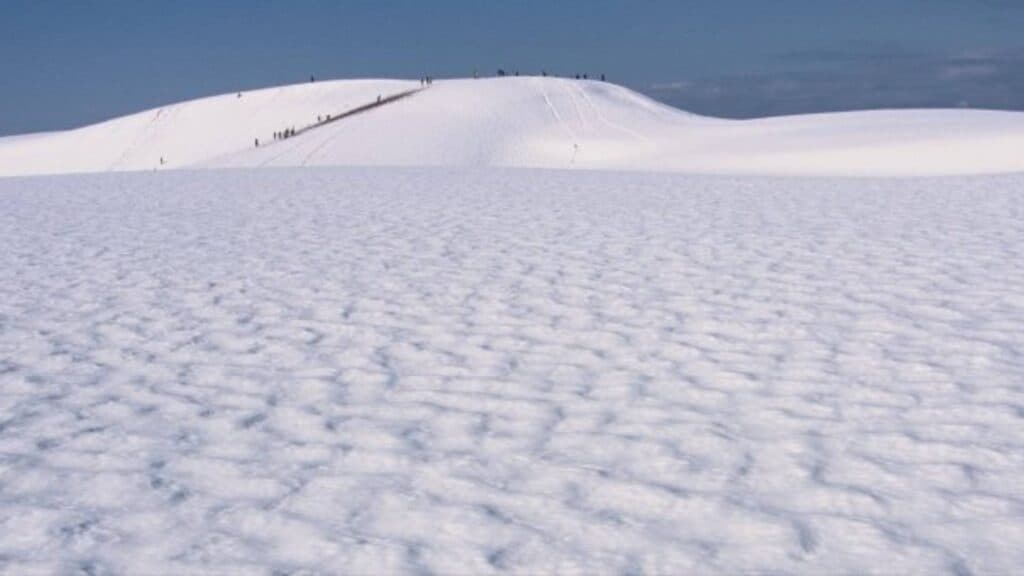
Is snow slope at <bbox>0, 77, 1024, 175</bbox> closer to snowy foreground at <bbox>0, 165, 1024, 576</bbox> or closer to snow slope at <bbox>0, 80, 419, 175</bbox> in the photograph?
snow slope at <bbox>0, 80, 419, 175</bbox>

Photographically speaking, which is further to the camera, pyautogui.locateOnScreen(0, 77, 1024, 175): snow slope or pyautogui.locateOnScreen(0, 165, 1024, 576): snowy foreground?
pyautogui.locateOnScreen(0, 77, 1024, 175): snow slope

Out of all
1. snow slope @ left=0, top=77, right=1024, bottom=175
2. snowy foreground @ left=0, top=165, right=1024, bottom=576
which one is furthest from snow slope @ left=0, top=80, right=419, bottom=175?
snowy foreground @ left=0, top=165, right=1024, bottom=576

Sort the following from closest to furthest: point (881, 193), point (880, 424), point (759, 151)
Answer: point (880, 424) → point (881, 193) → point (759, 151)

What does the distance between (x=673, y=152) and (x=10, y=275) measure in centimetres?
3321

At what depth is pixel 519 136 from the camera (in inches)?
2079

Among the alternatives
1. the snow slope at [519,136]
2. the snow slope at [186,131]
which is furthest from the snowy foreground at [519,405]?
the snow slope at [186,131]

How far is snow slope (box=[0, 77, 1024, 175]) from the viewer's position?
29141 mm

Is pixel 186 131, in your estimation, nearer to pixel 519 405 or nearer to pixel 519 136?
pixel 519 136

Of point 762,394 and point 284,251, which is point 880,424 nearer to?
point 762,394

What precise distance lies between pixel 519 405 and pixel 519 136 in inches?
1902

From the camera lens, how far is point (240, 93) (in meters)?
74.8

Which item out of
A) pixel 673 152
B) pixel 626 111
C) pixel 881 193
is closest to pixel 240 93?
pixel 626 111

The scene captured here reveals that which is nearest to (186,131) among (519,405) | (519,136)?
(519,136)

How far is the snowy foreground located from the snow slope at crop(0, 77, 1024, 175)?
17.6 m
